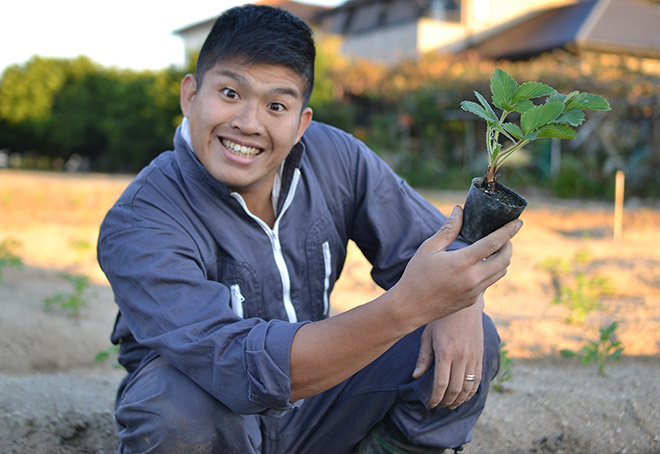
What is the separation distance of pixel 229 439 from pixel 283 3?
107 ft

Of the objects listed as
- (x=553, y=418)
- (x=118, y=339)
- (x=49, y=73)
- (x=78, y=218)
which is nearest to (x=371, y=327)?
(x=118, y=339)

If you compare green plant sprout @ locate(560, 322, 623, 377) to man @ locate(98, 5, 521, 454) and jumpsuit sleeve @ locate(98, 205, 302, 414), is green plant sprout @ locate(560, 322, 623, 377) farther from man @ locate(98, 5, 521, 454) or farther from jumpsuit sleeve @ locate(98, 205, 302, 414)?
jumpsuit sleeve @ locate(98, 205, 302, 414)

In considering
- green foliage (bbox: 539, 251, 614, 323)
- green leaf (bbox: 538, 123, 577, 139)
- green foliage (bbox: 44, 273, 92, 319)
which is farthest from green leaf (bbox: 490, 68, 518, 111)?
green foliage (bbox: 44, 273, 92, 319)

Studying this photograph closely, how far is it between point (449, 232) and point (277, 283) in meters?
0.64

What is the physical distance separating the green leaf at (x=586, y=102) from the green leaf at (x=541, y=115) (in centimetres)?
4

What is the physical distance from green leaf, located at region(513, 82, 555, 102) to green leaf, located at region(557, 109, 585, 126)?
6 cm

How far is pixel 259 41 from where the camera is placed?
1672 millimetres

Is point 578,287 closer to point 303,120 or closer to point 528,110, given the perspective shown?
point 303,120

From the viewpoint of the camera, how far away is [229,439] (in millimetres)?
1539

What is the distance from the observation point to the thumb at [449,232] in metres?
1.34

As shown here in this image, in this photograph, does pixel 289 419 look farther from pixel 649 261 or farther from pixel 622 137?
pixel 622 137

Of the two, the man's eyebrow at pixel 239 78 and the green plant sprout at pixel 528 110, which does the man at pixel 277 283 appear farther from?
the green plant sprout at pixel 528 110

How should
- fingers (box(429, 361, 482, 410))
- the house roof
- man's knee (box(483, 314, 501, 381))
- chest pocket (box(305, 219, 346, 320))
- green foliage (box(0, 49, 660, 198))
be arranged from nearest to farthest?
fingers (box(429, 361, 482, 410))
man's knee (box(483, 314, 501, 381))
chest pocket (box(305, 219, 346, 320))
green foliage (box(0, 49, 660, 198))
the house roof

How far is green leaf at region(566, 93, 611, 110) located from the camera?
1.28m
